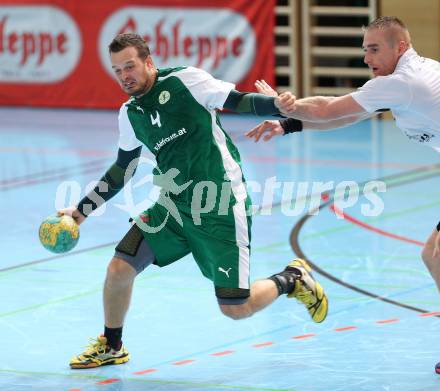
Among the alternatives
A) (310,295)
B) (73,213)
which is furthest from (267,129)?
(73,213)

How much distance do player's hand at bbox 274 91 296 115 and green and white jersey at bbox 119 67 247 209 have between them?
0.37m

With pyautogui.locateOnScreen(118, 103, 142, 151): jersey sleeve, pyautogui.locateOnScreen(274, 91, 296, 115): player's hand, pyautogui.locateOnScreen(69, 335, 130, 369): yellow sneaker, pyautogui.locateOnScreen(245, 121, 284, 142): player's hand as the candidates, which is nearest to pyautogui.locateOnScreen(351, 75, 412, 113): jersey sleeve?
pyautogui.locateOnScreen(274, 91, 296, 115): player's hand

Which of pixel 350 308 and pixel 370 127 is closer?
pixel 350 308

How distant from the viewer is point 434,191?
14688 mm

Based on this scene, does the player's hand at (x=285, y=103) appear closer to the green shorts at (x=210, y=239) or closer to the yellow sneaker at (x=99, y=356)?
the green shorts at (x=210, y=239)

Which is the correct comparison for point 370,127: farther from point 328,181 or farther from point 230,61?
point 328,181

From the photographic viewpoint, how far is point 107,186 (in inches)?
334

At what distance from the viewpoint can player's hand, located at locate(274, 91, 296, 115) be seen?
7664 mm

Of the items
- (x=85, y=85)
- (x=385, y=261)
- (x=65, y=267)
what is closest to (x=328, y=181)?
(x=385, y=261)

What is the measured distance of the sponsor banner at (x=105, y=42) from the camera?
858 inches

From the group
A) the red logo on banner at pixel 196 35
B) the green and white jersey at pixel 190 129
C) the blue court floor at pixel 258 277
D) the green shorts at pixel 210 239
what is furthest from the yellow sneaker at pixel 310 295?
the red logo on banner at pixel 196 35

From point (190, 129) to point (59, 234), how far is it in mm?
1260

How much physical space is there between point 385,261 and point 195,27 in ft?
38.1

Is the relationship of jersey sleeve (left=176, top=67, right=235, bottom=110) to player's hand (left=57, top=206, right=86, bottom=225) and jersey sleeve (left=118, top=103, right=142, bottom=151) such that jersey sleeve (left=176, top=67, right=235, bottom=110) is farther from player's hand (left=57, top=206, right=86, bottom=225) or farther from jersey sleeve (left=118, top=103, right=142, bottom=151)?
A: player's hand (left=57, top=206, right=86, bottom=225)
